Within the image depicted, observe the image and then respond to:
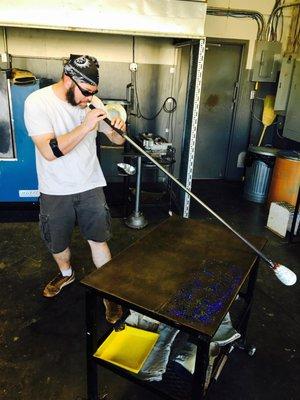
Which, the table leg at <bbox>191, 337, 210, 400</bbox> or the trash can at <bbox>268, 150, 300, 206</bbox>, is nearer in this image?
the table leg at <bbox>191, 337, 210, 400</bbox>

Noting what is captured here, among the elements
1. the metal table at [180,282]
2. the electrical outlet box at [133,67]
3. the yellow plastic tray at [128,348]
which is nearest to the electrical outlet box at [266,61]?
the electrical outlet box at [133,67]

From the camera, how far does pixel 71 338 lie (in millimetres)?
2197

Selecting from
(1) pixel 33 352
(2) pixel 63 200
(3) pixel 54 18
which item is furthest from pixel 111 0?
(1) pixel 33 352

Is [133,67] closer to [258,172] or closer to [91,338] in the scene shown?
[258,172]

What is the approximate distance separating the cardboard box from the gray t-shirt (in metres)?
2.42

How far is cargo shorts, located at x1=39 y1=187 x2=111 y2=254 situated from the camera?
2.21m

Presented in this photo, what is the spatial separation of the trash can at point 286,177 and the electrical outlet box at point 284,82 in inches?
30.3

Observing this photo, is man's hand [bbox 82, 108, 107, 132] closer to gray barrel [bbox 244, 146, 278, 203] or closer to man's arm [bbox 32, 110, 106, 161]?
man's arm [bbox 32, 110, 106, 161]

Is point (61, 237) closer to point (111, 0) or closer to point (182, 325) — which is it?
point (182, 325)

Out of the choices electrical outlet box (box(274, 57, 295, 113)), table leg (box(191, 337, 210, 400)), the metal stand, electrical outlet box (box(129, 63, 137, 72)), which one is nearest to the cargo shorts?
table leg (box(191, 337, 210, 400))

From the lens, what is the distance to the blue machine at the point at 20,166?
3.73 meters

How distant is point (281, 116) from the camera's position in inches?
204

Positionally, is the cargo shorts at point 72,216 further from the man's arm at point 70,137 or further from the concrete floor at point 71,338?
the concrete floor at point 71,338

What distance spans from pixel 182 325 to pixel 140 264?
42 cm
